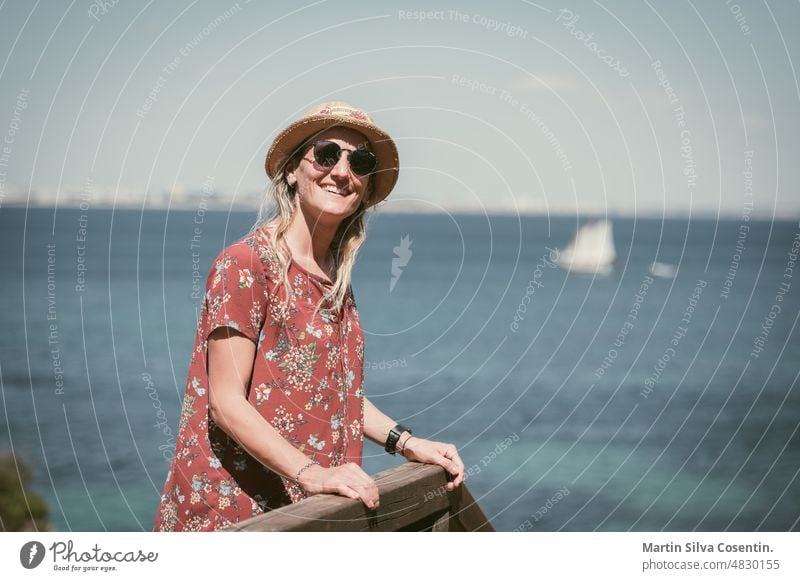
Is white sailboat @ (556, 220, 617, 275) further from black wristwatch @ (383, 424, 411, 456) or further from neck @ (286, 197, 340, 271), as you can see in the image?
neck @ (286, 197, 340, 271)

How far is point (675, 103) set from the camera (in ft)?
21.6

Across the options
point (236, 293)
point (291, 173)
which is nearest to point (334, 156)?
point (291, 173)

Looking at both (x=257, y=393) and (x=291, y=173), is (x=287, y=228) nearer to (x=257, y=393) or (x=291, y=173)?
(x=291, y=173)

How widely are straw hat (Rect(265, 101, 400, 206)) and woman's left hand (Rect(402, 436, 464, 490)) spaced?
0.81m

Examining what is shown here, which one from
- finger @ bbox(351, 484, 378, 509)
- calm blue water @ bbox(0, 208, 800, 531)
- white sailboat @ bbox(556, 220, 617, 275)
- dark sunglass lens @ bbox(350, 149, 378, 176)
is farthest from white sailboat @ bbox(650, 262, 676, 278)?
finger @ bbox(351, 484, 378, 509)

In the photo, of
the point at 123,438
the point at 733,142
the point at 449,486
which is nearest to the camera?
the point at 449,486

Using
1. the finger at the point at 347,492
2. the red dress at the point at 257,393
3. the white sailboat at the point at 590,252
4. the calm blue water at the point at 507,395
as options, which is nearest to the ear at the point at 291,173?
the red dress at the point at 257,393

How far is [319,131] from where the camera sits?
2.94 meters

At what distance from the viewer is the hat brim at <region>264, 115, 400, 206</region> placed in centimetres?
289

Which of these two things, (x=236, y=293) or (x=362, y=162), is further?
(x=362, y=162)

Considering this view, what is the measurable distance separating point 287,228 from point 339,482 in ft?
2.27

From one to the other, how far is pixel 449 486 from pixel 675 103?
4.27 m
